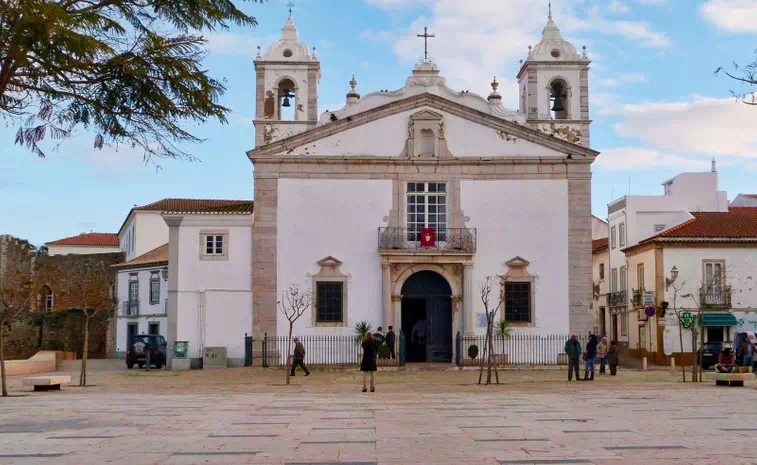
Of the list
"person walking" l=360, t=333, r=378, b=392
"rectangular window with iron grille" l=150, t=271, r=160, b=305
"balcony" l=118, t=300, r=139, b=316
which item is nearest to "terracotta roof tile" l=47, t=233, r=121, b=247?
"balcony" l=118, t=300, r=139, b=316

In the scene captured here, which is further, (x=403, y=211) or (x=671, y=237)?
(x=671, y=237)

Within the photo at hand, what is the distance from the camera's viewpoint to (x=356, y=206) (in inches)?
1249

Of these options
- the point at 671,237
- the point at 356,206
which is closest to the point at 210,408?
the point at 356,206

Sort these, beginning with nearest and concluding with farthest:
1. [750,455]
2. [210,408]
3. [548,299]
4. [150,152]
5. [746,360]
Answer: [150,152] → [750,455] → [210,408] → [746,360] → [548,299]

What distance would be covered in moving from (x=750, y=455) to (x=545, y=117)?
24.2m

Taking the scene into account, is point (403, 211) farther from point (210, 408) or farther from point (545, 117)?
point (210, 408)

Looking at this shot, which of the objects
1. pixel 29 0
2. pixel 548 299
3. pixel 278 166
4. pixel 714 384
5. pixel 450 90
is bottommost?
pixel 714 384

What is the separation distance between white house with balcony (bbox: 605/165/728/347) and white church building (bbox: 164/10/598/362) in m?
11.5

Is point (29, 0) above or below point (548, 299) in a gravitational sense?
above

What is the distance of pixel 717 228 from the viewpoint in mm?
38688

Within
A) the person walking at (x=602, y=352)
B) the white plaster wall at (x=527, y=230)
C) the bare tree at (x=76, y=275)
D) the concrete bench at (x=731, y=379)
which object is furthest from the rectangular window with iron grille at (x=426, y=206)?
the bare tree at (x=76, y=275)

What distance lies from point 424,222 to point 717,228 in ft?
46.4

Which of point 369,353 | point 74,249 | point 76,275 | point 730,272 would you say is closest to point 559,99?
point 730,272

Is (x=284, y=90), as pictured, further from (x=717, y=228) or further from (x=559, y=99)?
(x=717, y=228)
